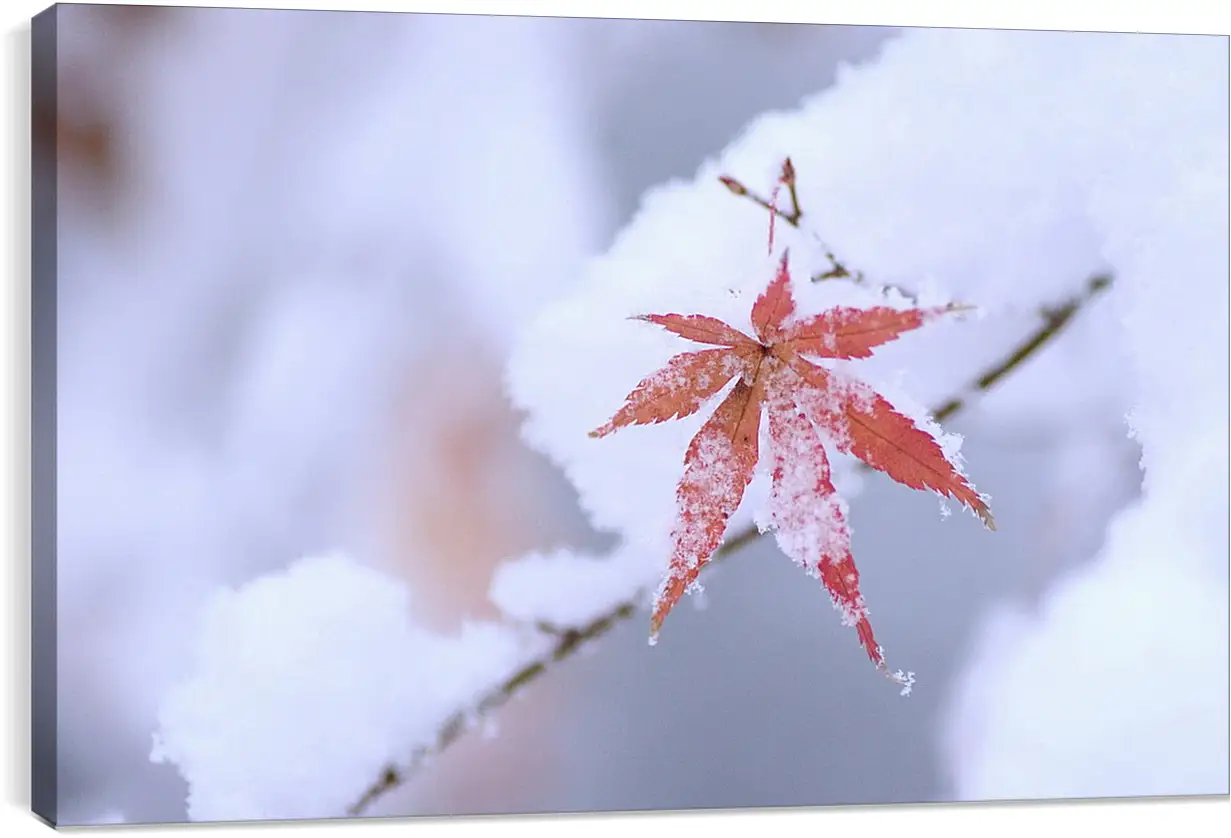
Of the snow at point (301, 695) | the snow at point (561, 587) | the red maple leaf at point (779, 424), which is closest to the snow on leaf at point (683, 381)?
the red maple leaf at point (779, 424)

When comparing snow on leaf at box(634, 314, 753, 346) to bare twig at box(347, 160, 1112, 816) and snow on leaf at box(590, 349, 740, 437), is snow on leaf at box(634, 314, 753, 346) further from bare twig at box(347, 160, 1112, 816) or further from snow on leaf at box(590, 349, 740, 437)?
bare twig at box(347, 160, 1112, 816)

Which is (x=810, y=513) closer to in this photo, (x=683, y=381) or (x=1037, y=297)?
(x=683, y=381)

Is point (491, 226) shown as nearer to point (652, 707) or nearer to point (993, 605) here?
point (652, 707)

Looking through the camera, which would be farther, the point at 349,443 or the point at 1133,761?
the point at 1133,761

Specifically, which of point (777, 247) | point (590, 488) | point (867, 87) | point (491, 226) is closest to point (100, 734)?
point (590, 488)

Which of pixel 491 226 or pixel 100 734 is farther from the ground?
pixel 491 226

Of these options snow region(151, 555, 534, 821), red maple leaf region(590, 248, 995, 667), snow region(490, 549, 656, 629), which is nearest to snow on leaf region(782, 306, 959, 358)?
red maple leaf region(590, 248, 995, 667)

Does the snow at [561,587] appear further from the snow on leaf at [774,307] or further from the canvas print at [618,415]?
the snow on leaf at [774,307]

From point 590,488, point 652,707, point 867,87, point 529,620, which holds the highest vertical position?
point 867,87
